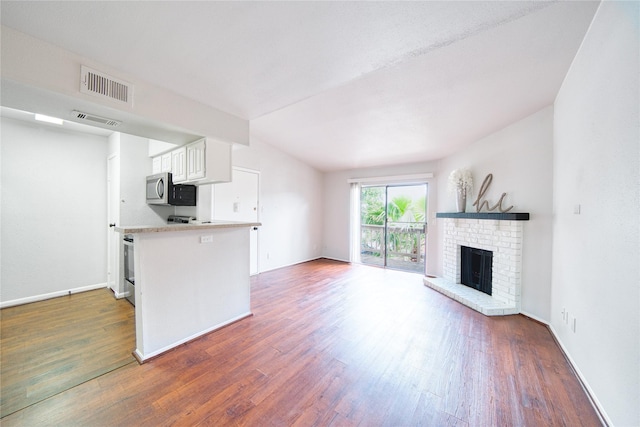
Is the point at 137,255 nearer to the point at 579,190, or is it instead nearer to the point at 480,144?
the point at 579,190

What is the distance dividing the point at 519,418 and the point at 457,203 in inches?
121

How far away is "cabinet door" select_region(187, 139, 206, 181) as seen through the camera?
247 centimetres

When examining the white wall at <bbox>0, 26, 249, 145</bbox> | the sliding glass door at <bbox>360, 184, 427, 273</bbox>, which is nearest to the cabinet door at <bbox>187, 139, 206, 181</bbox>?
the white wall at <bbox>0, 26, 249, 145</bbox>

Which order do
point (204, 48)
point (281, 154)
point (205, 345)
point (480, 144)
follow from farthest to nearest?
point (281, 154), point (480, 144), point (205, 345), point (204, 48)

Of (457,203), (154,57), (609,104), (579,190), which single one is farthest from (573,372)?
(154,57)

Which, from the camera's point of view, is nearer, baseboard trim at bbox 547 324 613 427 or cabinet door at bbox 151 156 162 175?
baseboard trim at bbox 547 324 613 427

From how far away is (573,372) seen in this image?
188 centimetres

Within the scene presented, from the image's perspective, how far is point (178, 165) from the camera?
290cm

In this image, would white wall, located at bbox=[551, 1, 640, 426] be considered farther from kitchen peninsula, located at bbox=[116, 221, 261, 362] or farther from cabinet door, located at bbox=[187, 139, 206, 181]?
cabinet door, located at bbox=[187, 139, 206, 181]

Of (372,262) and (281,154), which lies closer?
(281,154)

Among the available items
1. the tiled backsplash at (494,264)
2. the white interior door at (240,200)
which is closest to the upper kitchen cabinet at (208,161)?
the white interior door at (240,200)

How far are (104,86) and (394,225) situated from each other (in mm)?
5236

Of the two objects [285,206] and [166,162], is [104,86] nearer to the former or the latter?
[166,162]

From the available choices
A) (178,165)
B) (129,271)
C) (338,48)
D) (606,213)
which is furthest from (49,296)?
(606,213)
